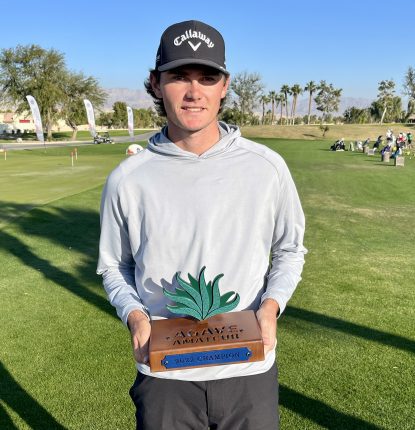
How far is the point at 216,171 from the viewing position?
1969mm

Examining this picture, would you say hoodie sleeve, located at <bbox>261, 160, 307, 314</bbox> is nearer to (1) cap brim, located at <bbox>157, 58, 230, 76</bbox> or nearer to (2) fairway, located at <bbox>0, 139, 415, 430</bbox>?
(1) cap brim, located at <bbox>157, 58, 230, 76</bbox>

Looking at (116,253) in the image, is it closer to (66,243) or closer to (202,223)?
(202,223)

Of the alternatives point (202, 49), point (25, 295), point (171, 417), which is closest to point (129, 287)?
point (171, 417)

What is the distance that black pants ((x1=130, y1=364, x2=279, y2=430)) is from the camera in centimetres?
188

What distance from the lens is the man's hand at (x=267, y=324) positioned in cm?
179

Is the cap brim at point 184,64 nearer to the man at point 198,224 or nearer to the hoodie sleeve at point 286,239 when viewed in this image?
the man at point 198,224

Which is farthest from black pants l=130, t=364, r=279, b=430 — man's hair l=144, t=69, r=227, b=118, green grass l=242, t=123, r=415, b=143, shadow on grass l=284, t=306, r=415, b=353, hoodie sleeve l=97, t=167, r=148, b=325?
green grass l=242, t=123, r=415, b=143

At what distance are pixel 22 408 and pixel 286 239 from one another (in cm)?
312

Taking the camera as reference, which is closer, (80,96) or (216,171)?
(216,171)

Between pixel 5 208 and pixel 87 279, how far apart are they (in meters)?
6.58

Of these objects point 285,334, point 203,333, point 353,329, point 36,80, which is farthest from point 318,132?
point 203,333

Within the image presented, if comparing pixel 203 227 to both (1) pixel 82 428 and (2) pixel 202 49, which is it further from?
(1) pixel 82 428

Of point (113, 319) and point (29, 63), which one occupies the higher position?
point (29, 63)

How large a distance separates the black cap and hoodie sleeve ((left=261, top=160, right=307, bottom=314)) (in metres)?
0.55
